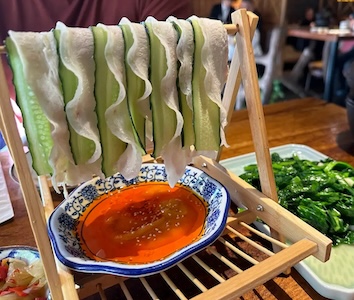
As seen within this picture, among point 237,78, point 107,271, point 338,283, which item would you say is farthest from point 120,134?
point 338,283

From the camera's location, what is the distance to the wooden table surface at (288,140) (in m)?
0.61

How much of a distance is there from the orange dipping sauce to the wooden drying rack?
37mm

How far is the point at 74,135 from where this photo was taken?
49cm

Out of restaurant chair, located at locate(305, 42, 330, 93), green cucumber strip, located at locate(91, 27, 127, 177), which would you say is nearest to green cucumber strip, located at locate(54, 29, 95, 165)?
green cucumber strip, located at locate(91, 27, 127, 177)

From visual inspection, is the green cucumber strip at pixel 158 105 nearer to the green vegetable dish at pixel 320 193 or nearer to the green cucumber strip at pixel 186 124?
the green cucumber strip at pixel 186 124

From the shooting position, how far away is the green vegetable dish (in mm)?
698

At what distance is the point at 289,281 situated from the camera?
0.62 metres

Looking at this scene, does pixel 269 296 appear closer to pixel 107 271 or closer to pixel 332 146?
pixel 107 271

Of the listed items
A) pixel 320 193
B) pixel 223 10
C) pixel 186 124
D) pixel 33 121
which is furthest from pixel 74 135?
pixel 223 10

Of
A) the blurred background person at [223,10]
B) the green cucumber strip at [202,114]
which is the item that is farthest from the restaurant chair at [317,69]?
the green cucumber strip at [202,114]

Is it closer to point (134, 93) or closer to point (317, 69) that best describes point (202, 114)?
point (134, 93)

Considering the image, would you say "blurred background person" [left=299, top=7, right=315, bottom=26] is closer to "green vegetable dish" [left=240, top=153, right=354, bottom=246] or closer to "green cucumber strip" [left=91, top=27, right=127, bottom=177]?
"green vegetable dish" [left=240, top=153, right=354, bottom=246]

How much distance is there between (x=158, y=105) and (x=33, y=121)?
177mm

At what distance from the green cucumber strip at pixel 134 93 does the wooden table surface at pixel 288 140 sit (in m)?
0.32
